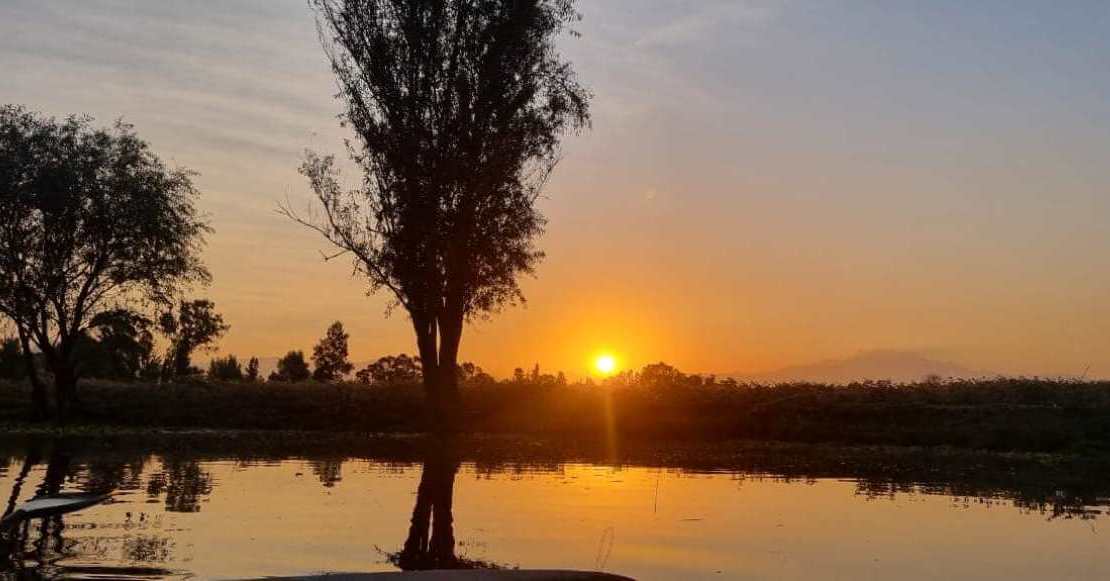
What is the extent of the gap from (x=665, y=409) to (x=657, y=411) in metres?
0.35

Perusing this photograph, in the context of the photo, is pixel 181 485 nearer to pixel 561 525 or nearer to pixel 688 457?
pixel 561 525

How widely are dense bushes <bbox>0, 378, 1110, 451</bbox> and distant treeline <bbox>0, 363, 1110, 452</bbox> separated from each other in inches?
2.0

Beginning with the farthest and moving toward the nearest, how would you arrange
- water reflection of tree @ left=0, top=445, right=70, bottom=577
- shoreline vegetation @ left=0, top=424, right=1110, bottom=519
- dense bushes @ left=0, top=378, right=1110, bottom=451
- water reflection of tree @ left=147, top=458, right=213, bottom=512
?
dense bushes @ left=0, top=378, right=1110, bottom=451
shoreline vegetation @ left=0, top=424, right=1110, bottom=519
water reflection of tree @ left=147, top=458, right=213, bottom=512
water reflection of tree @ left=0, top=445, right=70, bottom=577

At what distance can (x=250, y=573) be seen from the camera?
39.1ft

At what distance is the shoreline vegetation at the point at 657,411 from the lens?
120 feet

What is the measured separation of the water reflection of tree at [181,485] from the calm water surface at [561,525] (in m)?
0.05

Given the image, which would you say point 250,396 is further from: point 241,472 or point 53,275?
point 241,472

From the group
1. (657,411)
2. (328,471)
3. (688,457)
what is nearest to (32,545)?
(328,471)

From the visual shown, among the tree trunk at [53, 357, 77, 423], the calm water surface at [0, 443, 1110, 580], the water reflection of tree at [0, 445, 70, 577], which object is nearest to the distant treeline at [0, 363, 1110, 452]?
the tree trunk at [53, 357, 77, 423]

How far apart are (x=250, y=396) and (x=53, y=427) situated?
322 inches

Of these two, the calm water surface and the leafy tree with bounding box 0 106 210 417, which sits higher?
the leafy tree with bounding box 0 106 210 417

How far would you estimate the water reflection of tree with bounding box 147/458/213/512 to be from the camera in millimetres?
18109

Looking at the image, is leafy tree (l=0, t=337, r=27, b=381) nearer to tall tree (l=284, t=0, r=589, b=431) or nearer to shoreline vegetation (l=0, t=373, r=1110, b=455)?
A: shoreline vegetation (l=0, t=373, r=1110, b=455)

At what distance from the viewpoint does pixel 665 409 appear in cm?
4228
